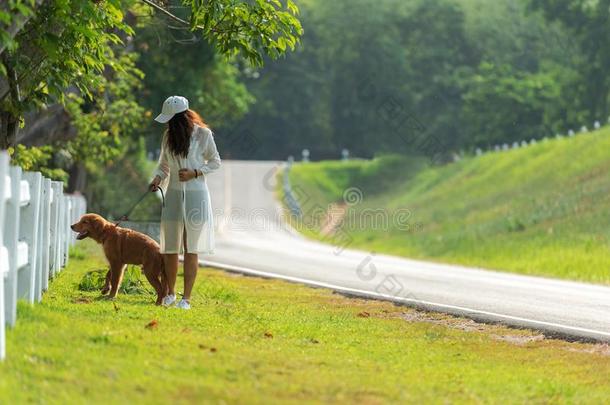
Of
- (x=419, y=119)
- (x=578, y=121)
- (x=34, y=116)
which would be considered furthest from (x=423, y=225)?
(x=419, y=119)

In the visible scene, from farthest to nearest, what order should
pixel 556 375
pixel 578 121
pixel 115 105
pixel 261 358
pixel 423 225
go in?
pixel 578 121 → pixel 423 225 → pixel 115 105 → pixel 556 375 → pixel 261 358

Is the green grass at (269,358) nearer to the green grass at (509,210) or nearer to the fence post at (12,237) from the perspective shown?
the fence post at (12,237)

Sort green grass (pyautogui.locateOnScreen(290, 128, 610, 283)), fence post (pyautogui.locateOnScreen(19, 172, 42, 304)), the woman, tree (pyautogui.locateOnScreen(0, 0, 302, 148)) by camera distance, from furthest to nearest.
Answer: green grass (pyautogui.locateOnScreen(290, 128, 610, 283)) < the woman < tree (pyautogui.locateOnScreen(0, 0, 302, 148)) < fence post (pyautogui.locateOnScreen(19, 172, 42, 304))

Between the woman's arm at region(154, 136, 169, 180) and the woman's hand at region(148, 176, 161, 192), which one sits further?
the woman's arm at region(154, 136, 169, 180)

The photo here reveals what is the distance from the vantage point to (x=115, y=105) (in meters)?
28.6

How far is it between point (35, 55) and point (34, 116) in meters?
9.65

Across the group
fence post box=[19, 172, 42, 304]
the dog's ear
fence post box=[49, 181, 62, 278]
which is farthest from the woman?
fence post box=[49, 181, 62, 278]

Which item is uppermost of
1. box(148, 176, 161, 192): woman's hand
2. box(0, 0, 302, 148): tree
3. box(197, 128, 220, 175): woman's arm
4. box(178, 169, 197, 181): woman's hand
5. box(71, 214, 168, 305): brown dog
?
box(0, 0, 302, 148): tree

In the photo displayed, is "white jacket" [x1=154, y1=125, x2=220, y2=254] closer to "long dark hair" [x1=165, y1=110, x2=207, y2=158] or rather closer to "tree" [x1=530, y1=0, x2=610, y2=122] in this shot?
"long dark hair" [x1=165, y1=110, x2=207, y2=158]

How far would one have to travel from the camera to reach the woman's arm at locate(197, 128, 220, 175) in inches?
499

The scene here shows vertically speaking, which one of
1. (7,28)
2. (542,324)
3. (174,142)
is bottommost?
(542,324)

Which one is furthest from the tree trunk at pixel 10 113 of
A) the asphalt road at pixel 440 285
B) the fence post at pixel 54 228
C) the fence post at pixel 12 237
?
the asphalt road at pixel 440 285

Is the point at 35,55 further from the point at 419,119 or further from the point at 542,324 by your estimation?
the point at 419,119

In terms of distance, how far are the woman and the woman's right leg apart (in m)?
0.01
